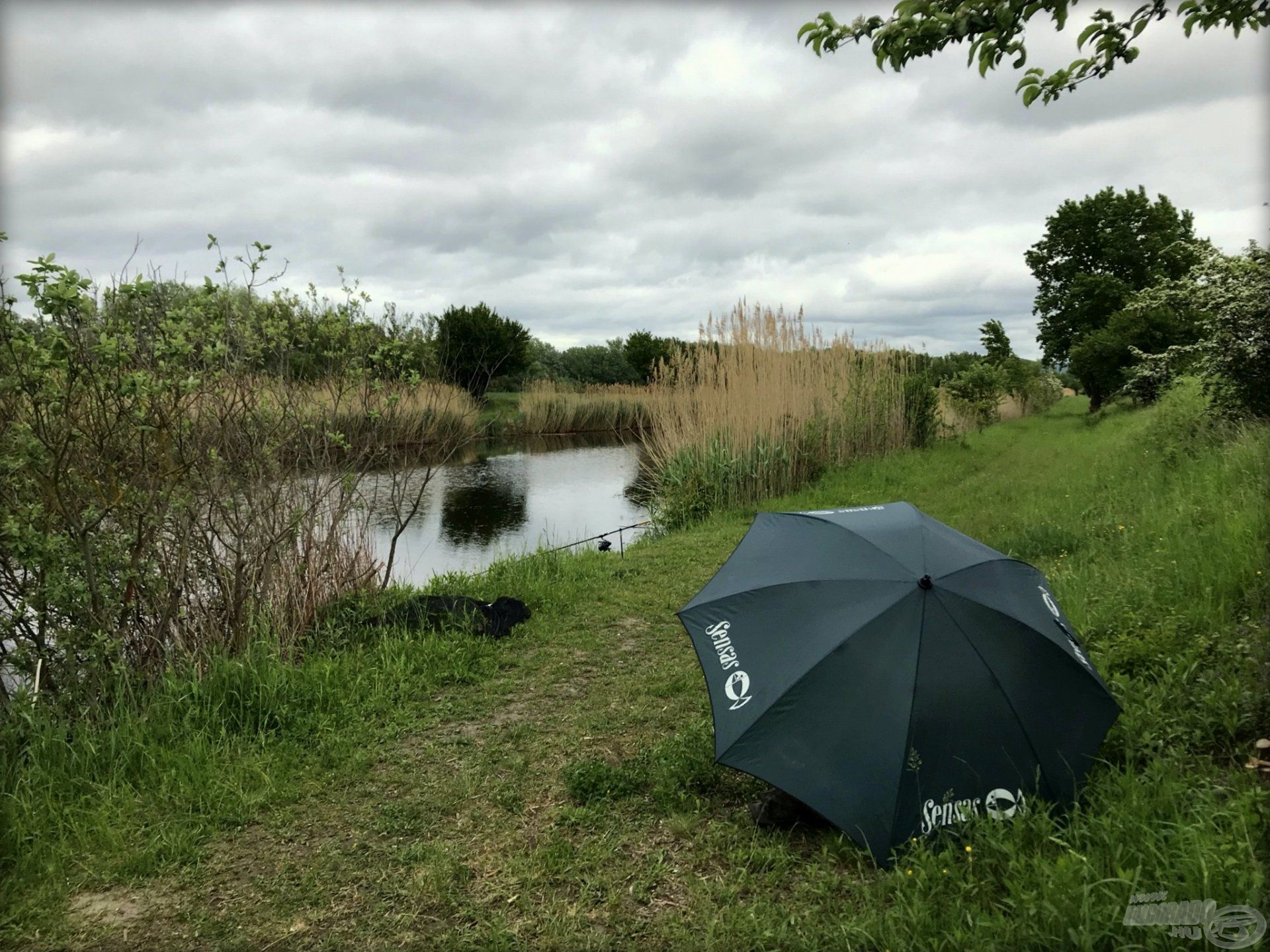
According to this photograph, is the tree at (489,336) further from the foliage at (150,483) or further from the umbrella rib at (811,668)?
the umbrella rib at (811,668)

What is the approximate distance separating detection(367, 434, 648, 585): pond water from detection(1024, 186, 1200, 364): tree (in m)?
19.6

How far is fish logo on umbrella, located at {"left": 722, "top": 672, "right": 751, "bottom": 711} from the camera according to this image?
2.76 meters

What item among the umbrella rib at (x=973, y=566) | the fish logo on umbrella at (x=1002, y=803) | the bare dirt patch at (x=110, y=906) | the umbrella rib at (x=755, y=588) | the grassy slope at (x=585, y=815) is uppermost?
the umbrella rib at (x=973, y=566)

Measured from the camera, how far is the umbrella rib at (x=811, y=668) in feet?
8.61

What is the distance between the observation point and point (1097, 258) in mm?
30984

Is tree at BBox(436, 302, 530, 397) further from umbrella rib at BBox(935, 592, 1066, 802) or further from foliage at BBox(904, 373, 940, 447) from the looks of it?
umbrella rib at BBox(935, 592, 1066, 802)

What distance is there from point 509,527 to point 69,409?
28.0 feet

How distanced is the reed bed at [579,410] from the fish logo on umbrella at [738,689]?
2399cm

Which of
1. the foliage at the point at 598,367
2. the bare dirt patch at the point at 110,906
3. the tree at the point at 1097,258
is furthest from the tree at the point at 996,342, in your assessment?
the bare dirt patch at the point at 110,906

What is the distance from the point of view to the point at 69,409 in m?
3.59

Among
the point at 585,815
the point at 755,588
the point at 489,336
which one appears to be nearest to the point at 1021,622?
the point at 755,588

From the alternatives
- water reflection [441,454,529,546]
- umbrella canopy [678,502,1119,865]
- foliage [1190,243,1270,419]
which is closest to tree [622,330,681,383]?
water reflection [441,454,529,546]

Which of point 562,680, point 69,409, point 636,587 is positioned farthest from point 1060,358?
point 69,409

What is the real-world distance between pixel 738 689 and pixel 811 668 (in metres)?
0.32
